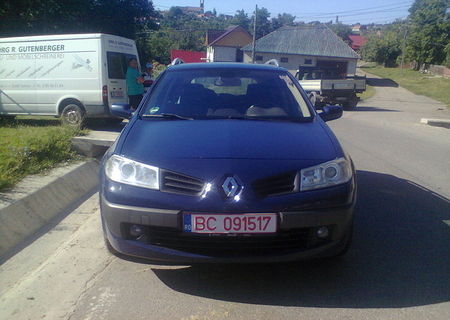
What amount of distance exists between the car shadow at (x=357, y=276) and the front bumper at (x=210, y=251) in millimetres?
320

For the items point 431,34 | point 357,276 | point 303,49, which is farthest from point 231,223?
point 431,34

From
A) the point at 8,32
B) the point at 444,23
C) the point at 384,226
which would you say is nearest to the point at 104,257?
the point at 384,226

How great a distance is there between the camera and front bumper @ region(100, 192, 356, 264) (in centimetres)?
279

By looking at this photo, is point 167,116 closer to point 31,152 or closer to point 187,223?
point 187,223

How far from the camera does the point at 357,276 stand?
3262 mm

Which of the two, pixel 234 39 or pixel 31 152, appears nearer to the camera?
pixel 31 152

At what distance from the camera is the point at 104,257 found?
3.67 meters

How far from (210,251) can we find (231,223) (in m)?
0.25

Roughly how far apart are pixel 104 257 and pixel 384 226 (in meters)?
2.66

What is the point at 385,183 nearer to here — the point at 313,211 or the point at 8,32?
the point at 313,211

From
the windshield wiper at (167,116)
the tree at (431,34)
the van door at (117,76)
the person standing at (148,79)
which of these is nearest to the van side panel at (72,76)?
the van door at (117,76)

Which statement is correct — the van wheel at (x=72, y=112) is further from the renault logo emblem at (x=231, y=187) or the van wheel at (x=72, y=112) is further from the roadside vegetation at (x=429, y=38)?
the roadside vegetation at (x=429, y=38)

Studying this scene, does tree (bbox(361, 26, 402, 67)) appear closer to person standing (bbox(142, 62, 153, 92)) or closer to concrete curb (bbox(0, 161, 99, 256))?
person standing (bbox(142, 62, 153, 92))

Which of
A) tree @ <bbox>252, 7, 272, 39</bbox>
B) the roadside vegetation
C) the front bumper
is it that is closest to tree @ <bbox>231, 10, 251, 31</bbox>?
tree @ <bbox>252, 7, 272, 39</bbox>
